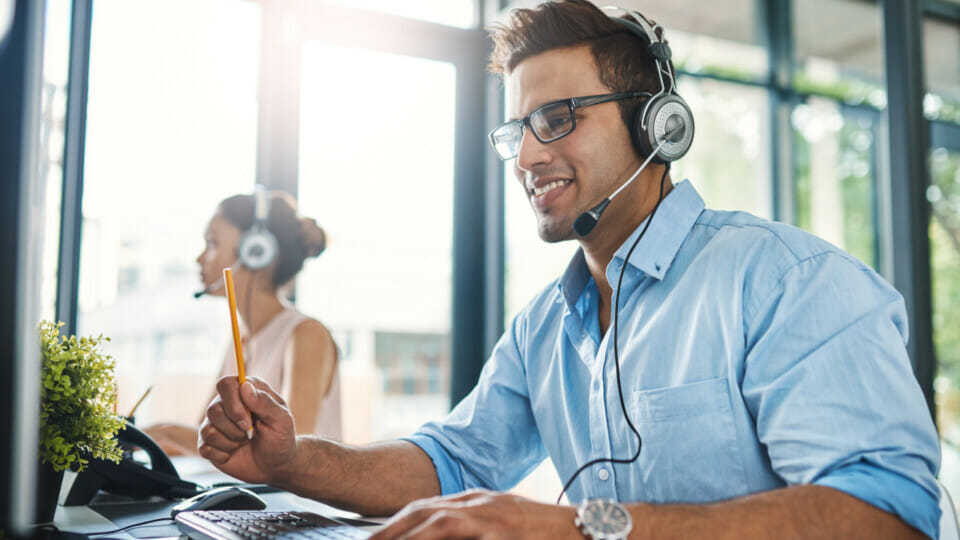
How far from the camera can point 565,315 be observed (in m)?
1.25

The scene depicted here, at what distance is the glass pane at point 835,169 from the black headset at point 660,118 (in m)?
2.74

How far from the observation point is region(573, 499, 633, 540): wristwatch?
678 mm

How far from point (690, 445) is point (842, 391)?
0.74 ft

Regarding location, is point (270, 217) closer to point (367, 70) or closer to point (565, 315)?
point (367, 70)

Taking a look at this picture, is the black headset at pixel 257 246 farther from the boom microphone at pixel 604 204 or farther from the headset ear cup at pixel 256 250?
the boom microphone at pixel 604 204

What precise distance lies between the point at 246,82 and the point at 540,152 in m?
1.82


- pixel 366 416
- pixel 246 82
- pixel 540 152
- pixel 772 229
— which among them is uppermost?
pixel 246 82

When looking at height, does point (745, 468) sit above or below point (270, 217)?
below

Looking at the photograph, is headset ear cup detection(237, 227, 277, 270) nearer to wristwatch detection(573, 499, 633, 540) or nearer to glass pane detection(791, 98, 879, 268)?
wristwatch detection(573, 499, 633, 540)

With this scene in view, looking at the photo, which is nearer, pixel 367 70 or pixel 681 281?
pixel 681 281

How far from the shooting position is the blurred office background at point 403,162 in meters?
2.48

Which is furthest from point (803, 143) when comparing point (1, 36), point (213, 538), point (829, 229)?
point (1, 36)

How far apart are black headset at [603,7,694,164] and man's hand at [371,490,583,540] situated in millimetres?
706

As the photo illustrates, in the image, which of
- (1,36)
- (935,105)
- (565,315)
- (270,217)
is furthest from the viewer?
(935,105)
